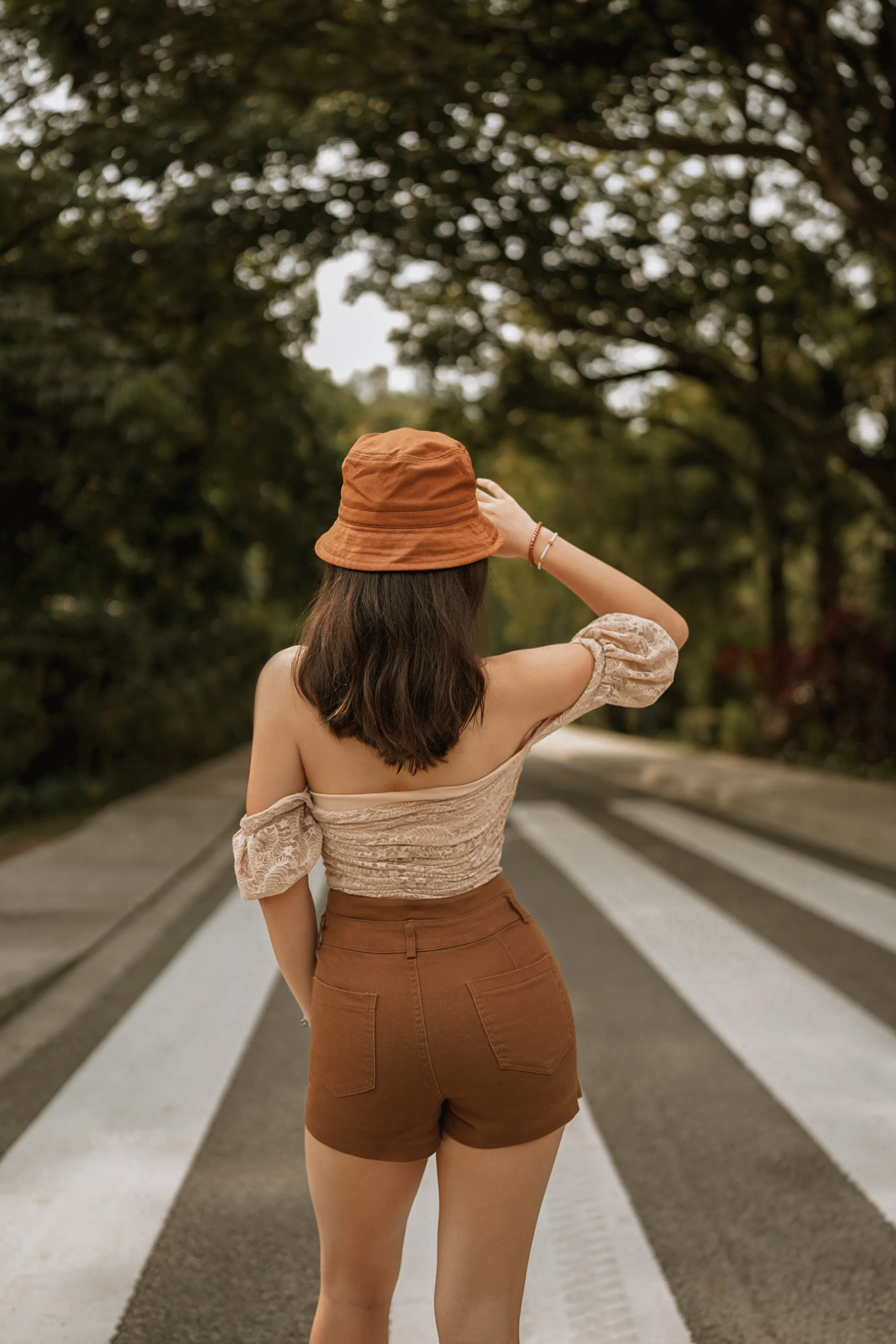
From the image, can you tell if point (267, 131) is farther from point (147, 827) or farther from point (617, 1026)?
point (617, 1026)

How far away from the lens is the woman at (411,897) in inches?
70.9

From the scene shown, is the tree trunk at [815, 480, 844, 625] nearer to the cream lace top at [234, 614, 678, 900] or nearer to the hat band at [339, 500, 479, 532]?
the cream lace top at [234, 614, 678, 900]

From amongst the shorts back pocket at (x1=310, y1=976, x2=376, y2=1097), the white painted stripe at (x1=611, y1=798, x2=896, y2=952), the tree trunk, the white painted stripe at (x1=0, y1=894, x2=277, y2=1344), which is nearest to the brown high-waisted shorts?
the shorts back pocket at (x1=310, y1=976, x2=376, y2=1097)

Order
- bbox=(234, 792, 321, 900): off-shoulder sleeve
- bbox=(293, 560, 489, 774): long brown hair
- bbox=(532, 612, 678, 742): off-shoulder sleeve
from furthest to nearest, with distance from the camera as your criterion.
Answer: bbox=(532, 612, 678, 742): off-shoulder sleeve < bbox=(234, 792, 321, 900): off-shoulder sleeve < bbox=(293, 560, 489, 774): long brown hair

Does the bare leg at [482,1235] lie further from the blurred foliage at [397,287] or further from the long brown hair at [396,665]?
the blurred foliage at [397,287]

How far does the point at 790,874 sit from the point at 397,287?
31.2 feet

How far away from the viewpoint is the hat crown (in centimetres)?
181

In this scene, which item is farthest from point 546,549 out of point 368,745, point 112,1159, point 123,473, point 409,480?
point 123,473

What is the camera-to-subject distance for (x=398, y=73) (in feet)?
33.3

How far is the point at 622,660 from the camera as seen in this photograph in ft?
6.61

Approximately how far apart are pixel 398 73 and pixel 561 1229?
9.68 m

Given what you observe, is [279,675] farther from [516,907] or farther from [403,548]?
[516,907]

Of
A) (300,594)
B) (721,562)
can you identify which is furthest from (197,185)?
(721,562)

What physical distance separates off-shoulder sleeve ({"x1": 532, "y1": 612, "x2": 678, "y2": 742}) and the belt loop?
27 centimetres
